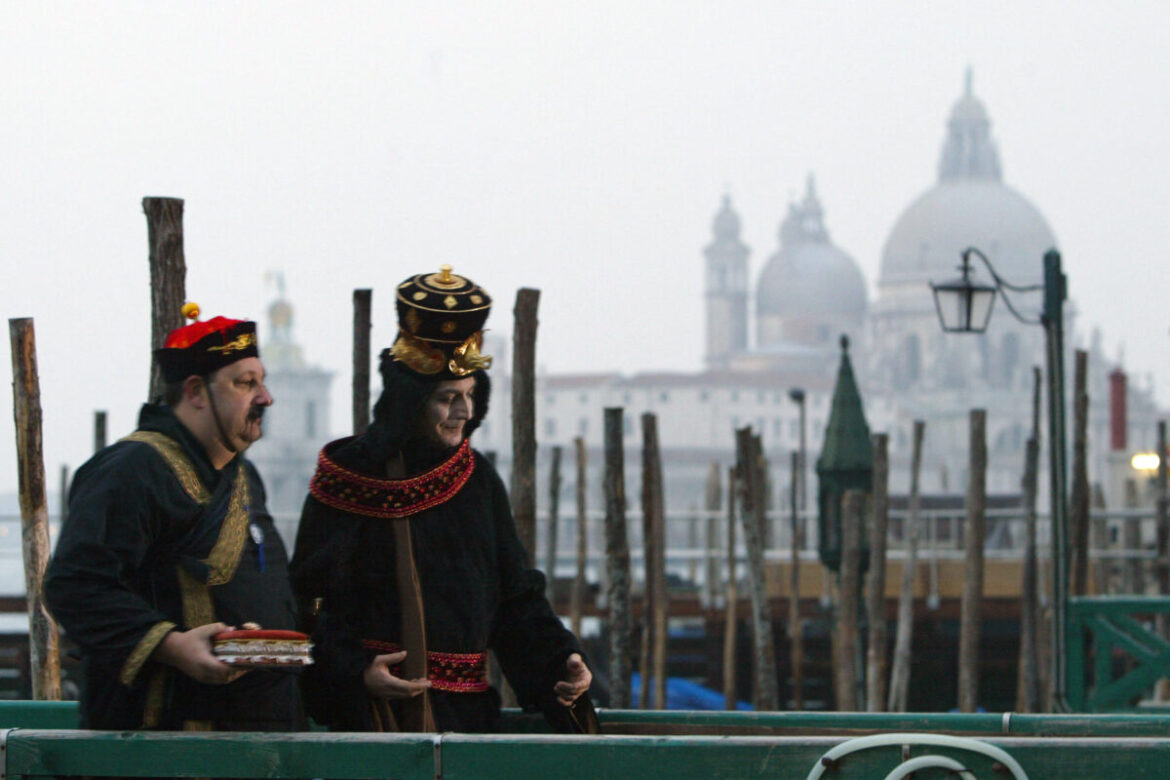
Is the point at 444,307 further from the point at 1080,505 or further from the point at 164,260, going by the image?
the point at 1080,505

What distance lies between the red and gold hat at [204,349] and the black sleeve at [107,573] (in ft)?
0.70

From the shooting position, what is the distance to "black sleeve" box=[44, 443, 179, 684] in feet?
9.77

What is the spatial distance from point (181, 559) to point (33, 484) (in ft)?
5.79

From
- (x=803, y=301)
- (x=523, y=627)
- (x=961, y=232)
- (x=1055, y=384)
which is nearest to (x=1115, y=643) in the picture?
(x=1055, y=384)

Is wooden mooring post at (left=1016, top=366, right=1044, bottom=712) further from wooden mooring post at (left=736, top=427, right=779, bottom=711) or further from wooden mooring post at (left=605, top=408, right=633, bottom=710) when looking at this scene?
wooden mooring post at (left=605, top=408, right=633, bottom=710)

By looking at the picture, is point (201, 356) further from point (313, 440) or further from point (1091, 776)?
point (313, 440)

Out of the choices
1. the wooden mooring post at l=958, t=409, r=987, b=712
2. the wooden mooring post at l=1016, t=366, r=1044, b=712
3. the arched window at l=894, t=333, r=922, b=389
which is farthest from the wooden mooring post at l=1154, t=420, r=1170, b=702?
the arched window at l=894, t=333, r=922, b=389

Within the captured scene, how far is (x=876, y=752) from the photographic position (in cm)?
286

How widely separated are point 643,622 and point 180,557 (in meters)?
7.95

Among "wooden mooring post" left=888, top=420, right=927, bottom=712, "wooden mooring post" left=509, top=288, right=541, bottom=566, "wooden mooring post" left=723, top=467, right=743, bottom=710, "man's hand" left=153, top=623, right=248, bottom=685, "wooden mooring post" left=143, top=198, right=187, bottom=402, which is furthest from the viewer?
"wooden mooring post" left=723, top=467, right=743, bottom=710

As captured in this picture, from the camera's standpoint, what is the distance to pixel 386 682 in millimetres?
3346

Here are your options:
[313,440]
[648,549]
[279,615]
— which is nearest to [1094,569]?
[648,549]

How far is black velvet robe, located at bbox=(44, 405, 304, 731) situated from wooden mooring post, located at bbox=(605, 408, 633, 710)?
4548 millimetres

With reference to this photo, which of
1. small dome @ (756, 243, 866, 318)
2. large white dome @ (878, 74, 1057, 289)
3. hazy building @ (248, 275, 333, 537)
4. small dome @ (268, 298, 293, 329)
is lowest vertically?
hazy building @ (248, 275, 333, 537)
